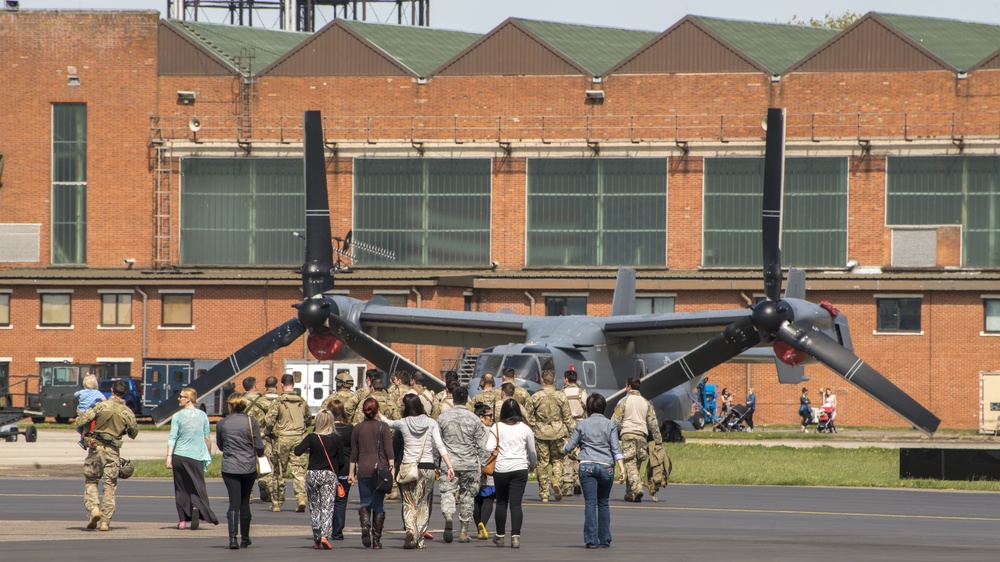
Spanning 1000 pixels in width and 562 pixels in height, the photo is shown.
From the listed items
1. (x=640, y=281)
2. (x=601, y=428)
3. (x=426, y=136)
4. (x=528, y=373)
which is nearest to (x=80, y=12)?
(x=426, y=136)

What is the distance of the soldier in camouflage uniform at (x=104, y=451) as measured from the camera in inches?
752

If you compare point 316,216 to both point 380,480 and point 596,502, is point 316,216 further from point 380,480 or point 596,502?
point 596,502

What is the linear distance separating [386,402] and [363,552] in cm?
542

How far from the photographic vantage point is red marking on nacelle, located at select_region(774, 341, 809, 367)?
31.1 m

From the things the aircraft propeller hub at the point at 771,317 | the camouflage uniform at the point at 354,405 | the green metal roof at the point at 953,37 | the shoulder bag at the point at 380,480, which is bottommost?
the shoulder bag at the point at 380,480

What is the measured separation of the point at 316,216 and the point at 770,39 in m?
41.5

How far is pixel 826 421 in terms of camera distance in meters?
54.3

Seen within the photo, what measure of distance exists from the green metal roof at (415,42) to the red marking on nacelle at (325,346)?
110 feet

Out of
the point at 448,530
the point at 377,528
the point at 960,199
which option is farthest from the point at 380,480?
the point at 960,199

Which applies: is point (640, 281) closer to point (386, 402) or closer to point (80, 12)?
point (80, 12)

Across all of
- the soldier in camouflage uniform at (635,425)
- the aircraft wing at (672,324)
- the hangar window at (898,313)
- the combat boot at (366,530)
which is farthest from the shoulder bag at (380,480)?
the hangar window at (898,313)

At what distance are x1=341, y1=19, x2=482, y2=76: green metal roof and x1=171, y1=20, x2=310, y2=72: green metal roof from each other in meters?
3.79

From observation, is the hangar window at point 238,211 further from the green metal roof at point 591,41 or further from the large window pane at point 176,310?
the green metal roof at point 591,41

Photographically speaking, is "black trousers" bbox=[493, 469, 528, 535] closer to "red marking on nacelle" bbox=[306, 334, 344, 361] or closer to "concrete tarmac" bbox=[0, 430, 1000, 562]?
"concrete tarmac" bbox=[0, 430, 1000, 562]
